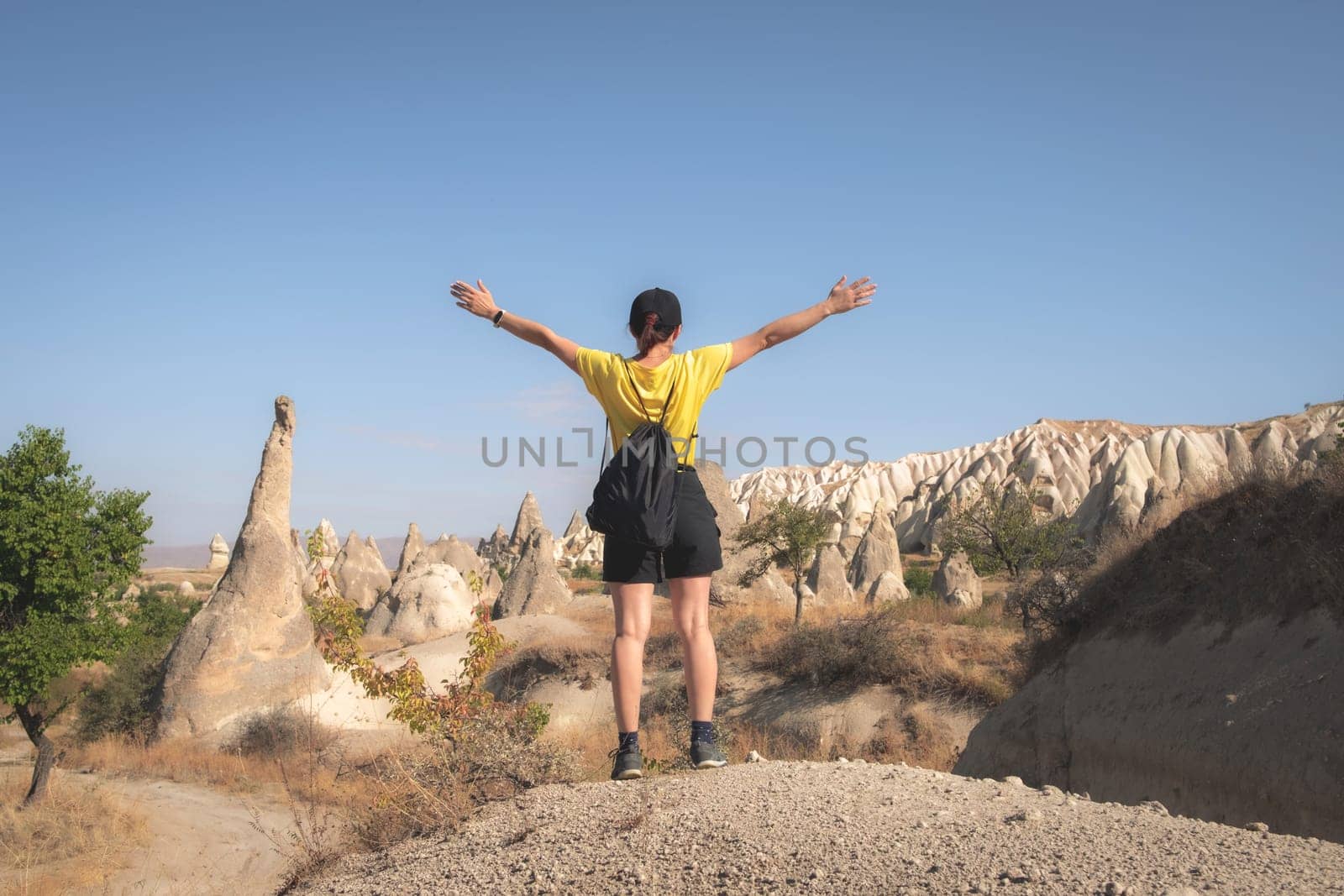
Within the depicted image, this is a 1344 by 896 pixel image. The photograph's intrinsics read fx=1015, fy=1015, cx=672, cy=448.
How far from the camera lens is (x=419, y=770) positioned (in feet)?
13.6

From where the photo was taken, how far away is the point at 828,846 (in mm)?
3031

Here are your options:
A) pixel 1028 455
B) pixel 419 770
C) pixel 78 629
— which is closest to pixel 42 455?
pixel 78 629

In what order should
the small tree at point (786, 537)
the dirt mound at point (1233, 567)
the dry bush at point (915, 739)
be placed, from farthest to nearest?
the small tree at point (786, 537) → the dry bush at point (915, 739) → the dirt mound at point (1233, 567)

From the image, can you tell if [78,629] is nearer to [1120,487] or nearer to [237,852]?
[237,852]

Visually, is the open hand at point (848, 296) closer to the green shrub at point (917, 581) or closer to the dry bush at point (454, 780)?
the dry bush at point (454, 780)

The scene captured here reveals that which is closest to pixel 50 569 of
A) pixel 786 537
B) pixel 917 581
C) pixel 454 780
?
pixel 454 780

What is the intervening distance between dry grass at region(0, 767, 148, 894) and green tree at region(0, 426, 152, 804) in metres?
0.45

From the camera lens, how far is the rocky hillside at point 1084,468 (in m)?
33.0

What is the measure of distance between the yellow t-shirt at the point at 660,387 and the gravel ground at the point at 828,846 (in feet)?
4.31

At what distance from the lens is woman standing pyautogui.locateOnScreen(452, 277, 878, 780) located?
386 cm

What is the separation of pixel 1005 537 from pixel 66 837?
55.5ft

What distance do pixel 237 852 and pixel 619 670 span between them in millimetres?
7572

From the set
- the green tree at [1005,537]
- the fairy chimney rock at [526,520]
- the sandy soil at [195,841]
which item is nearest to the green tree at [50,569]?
the sandy soil at [195,841]

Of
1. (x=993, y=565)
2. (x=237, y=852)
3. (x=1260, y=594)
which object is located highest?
(x=1260, y=594)
